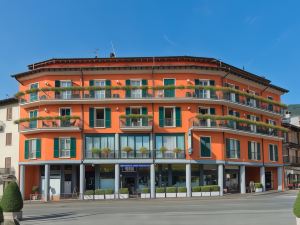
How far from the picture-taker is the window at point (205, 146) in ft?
163

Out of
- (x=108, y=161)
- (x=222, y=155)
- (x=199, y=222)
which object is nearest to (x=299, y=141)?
(x=222, y=155)

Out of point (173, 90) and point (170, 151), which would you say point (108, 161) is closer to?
point (170, 151)

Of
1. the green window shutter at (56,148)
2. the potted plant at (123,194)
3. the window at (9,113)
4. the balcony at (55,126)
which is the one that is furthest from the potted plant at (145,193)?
the window at (9,113)

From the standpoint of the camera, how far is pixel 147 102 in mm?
49562

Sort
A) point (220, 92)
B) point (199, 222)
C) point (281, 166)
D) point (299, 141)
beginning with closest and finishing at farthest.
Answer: point (199, 222) < point (220, 92) < point (281, 166) < point (299, 141)

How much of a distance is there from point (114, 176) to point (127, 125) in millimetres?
5843

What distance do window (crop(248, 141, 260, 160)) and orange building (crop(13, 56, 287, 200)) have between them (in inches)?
119

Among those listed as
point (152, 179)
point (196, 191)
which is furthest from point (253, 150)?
point (152, 179)

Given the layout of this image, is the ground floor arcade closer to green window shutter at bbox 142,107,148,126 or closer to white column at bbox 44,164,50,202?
white column at bbox 44,164,50,202

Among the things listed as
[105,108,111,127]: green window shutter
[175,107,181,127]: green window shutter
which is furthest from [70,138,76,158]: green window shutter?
[175,107,181,127]: green window shutter

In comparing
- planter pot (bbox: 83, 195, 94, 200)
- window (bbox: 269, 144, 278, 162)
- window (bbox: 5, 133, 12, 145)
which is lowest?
planter pot (bbox: 83, 195, 94, 200)

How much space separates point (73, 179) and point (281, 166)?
26.9 meters

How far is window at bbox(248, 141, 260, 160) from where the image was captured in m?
54.7

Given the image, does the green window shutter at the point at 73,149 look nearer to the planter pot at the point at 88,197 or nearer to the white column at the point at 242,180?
the planter pot at the point at 88,197
